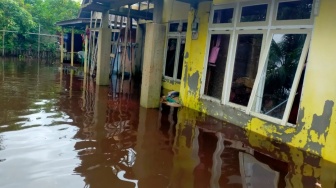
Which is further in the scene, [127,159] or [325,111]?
[325,111]

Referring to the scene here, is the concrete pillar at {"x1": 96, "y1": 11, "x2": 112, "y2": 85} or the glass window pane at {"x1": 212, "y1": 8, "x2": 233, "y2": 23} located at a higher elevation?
the glass window pane at {"x1": 212, "y1": 8, "x2": 233, "y2": 23}

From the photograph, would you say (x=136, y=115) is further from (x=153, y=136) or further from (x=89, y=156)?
(x=89, y=156)

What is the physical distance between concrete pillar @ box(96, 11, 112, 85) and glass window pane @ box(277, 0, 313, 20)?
6.89 metres

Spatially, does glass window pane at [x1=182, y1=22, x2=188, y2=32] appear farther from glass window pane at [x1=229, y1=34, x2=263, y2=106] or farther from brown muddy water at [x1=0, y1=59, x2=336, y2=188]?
brown muddy water at [x1=0, y1=59, x2=336, y2=188]

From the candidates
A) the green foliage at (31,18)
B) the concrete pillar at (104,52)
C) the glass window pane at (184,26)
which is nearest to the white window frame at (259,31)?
the glass window pane at (184,26)

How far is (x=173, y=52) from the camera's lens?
10.9 m

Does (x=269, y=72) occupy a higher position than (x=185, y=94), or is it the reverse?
(x=269, y=72)

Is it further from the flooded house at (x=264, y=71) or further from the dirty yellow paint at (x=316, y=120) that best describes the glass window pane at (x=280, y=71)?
the dirty yellow paint at (x=316, y=120)

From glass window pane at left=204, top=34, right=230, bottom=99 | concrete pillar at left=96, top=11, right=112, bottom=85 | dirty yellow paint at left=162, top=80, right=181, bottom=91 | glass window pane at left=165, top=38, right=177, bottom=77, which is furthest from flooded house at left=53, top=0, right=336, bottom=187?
glass window pane at left=165, top=38, right=177, bottom=77

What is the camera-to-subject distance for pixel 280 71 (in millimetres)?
5750

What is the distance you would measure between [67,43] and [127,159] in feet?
66.1

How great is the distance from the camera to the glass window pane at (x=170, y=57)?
35.7 feet

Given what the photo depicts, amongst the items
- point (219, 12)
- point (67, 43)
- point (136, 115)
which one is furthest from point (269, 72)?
point (67, 43)

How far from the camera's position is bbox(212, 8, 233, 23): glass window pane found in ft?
22.5
